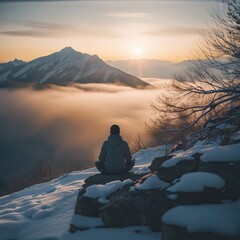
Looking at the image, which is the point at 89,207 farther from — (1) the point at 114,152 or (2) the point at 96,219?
(1) the point at 114,152

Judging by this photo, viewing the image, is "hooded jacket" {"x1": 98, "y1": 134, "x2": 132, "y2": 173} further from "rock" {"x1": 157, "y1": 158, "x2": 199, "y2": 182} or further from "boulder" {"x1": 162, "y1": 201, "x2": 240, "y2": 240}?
"boulder" {"x1": 162, "y1": 201, "x2": 240, "y2": 240}

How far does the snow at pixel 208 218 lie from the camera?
514 centimetres

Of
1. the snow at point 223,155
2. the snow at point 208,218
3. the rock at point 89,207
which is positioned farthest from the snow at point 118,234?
the snow at point 223,155

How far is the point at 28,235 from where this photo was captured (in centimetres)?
704

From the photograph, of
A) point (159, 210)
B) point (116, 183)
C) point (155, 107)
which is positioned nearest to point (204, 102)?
point (155, 107)

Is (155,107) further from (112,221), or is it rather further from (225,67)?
(112,221)

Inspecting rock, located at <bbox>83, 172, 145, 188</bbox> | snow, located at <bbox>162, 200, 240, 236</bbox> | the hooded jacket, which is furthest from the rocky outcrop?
the hooded jacket

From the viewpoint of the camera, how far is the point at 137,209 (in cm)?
632

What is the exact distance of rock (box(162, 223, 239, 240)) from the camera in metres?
5.09

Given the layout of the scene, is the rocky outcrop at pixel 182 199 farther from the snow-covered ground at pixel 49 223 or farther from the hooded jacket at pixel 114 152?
the hooded jacket at pixel 114 152

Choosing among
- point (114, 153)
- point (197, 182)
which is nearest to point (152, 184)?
point (197, 182)

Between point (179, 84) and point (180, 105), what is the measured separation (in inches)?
35.9

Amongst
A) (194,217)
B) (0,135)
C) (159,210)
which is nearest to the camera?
(194,217)

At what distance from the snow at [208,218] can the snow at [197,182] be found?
317 mm
